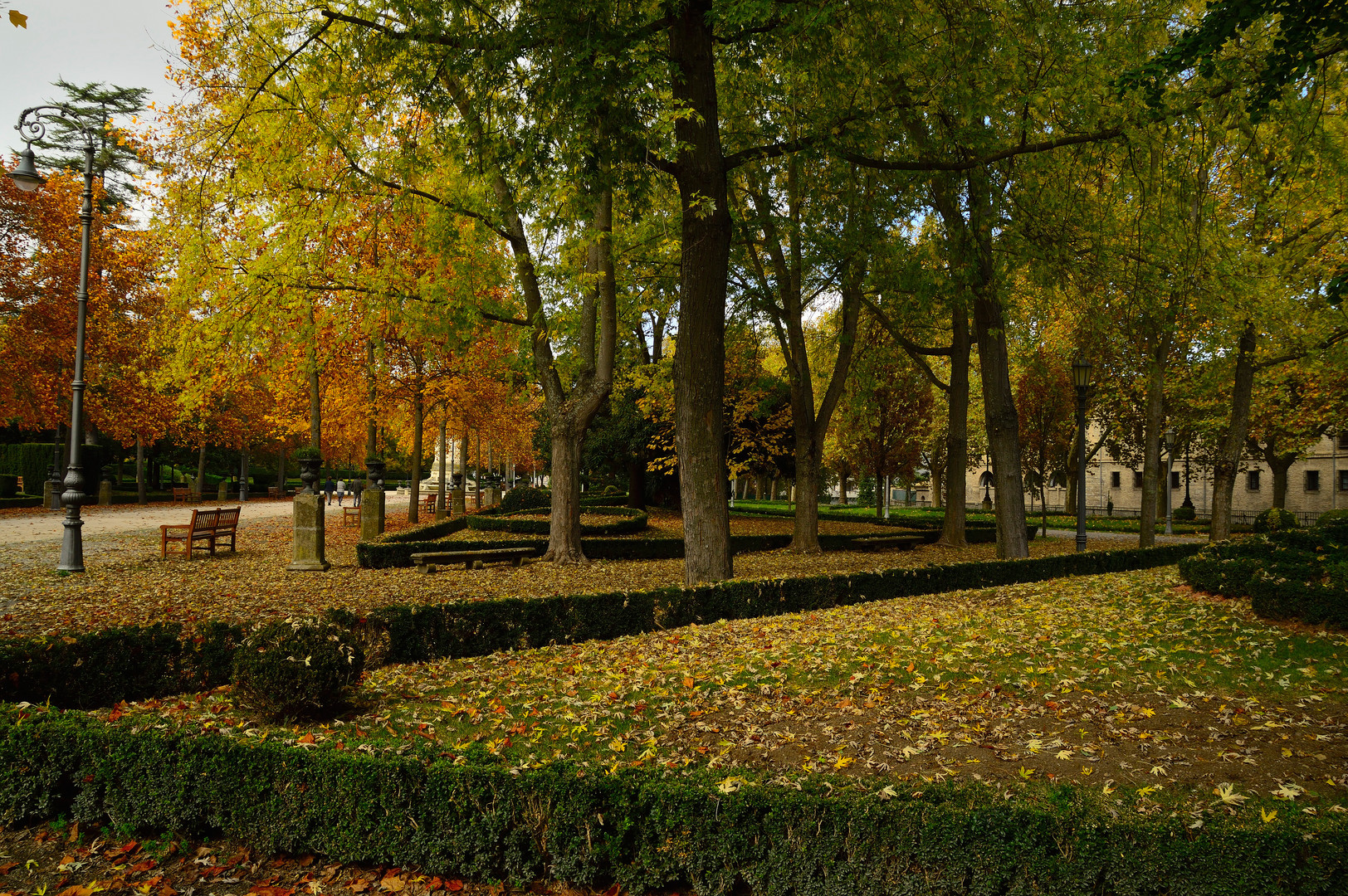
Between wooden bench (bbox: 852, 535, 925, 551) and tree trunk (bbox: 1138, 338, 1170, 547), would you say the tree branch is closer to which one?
tree trunk (bbox: 1138, 338, 1170, 547)

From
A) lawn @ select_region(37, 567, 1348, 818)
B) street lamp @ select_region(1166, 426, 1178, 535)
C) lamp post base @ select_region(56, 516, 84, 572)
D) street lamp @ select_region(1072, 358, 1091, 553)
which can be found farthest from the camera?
street lamp @ select_region(1166, 426, 1178, 535)

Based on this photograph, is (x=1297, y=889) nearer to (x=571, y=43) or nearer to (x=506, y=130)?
(x=571, y=43)

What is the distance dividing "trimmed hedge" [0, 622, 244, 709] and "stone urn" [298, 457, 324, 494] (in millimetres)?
7392

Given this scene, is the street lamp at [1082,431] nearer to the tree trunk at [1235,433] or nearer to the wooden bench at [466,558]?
the tree trunk at [1235,433]

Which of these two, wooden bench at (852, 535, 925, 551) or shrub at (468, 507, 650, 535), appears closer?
shrub at (468, 507, 650, 535)

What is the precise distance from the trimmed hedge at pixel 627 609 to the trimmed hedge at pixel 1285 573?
3.13m

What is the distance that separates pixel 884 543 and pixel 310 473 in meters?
12.9

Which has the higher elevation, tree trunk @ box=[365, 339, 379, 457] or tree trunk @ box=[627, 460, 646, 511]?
tree trunk @ box=[365, 339, 379, 457]

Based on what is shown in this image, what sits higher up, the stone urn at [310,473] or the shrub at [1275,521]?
the stone urn at [310,473]

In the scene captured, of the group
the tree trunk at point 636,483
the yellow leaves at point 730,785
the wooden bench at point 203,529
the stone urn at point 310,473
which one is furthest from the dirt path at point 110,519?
the yellow leaves at point 730,785

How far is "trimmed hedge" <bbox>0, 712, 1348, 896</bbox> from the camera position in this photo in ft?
10.5

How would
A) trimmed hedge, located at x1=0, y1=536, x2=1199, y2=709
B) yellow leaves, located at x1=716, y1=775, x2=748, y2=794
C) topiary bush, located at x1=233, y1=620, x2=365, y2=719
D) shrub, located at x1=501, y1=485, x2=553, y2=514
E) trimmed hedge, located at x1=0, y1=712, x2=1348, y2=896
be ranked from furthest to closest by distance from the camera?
shrub, located at x1=501, y1=485, x2=553, y2=514 < trimmed hedge, located at x1=0, y1=536, x2=1199, y2=709 < topiary bush, located at x1=233, y1=620, x2=365, y2=719 < yellow leaves, located at x1=716, y1=775, x2=748, y2=794 < trimmed hedge, located at x1=0, y1=712, x2=1348, y2=896

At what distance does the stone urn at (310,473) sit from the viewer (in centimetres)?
1348

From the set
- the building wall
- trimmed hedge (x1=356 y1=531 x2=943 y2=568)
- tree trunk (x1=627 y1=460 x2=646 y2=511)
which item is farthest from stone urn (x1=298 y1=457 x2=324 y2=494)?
the building wall
